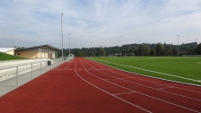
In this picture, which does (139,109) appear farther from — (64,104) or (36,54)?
(36,54)

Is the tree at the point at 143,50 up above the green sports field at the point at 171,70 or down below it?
above

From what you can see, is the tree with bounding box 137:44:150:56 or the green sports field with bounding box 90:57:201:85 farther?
the tree with bounding box 137:44:150:56

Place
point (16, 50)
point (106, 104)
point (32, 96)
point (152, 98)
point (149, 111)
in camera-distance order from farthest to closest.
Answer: point (16, 50) → point (32, 96) → point (152, 98) → point (106, 104) → point (149, 111)

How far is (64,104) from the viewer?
8383 millimetres

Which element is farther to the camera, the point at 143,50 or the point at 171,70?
the point at 143,50

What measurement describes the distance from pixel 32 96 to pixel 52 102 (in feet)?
5.73

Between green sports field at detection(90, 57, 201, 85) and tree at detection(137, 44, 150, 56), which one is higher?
tree at detection(137, 44, 150, 56)

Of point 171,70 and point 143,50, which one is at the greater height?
point 143,50

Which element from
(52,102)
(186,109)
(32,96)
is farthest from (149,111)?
(32,96)

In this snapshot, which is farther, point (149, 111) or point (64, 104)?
point (64, 104)

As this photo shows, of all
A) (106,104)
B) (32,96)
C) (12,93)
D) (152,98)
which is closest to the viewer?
(106,104)

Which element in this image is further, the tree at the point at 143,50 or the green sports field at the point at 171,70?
the tree at the point at 143,50

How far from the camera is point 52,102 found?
8.70m

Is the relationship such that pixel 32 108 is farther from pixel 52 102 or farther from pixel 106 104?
pixel 106 104
